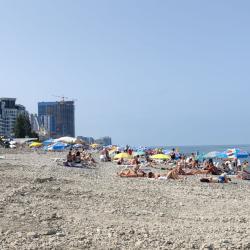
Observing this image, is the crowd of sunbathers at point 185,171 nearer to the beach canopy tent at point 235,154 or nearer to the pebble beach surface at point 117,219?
the beach canopy tent at point 235,154

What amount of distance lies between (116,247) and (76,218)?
2.62m

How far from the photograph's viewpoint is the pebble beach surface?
8.77 meters

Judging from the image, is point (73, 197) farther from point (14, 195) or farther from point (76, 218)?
point (76, 218)

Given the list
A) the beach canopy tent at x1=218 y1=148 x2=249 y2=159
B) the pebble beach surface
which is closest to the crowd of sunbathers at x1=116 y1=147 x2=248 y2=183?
the beach canopy tent at x1=218 y1=148 x2=249 y2=159

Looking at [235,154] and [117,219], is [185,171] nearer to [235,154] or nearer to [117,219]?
[235,154]

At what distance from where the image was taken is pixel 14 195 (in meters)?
13.8

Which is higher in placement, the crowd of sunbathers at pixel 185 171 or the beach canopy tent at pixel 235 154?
the beach canopy tent at pixel 235 154

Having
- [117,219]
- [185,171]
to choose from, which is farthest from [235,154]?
[117,219]

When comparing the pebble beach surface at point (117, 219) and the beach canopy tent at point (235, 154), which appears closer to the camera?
the pebble beach surface at point (117, 219)

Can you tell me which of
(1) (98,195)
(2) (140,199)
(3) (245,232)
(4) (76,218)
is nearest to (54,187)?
(1) (98,195)

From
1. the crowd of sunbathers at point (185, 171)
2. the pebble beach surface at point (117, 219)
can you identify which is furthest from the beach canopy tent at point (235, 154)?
the pebble beach surface at point (117, 219)

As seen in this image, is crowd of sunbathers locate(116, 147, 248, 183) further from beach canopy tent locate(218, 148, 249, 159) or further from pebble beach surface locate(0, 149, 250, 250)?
pebble beach surface locate(0, 149, 250, 250)

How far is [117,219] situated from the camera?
1122 cm

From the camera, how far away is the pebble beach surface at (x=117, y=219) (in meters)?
8.77
